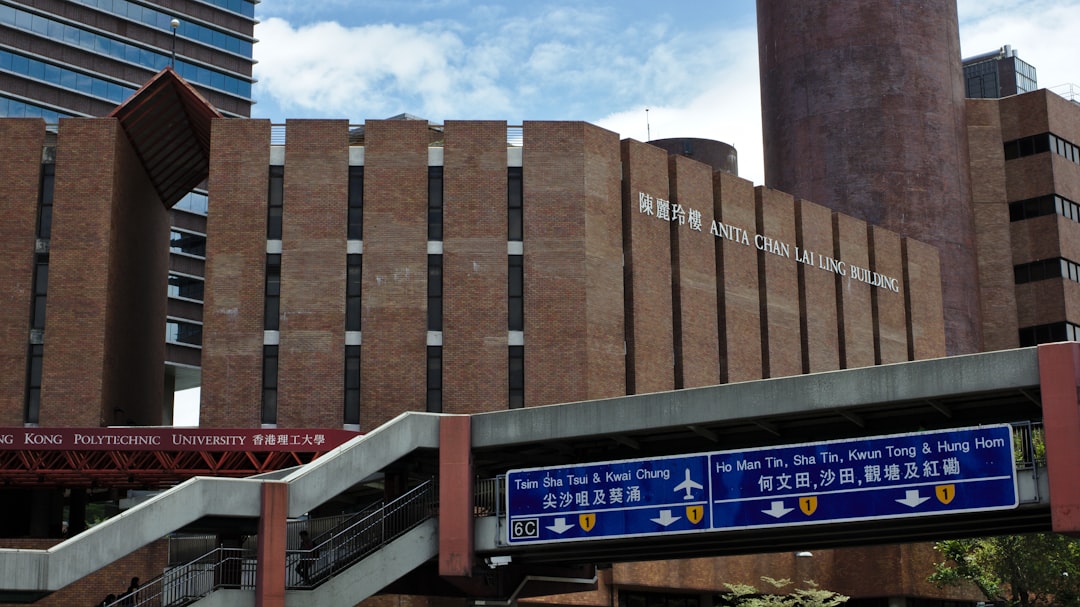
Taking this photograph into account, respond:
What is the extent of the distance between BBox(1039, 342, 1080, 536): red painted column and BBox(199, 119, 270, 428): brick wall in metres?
32.0

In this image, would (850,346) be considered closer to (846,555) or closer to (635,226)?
(846,555)

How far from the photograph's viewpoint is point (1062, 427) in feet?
101

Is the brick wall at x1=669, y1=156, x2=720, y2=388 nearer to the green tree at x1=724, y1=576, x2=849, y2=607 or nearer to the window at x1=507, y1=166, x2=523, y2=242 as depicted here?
the window at x1=507, y1=166, x2=523, y2=242

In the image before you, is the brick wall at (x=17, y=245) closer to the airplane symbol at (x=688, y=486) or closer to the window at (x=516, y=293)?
A: the window at (x=516, y=293)

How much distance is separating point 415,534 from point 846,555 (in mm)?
31970

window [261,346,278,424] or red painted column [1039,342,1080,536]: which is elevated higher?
window [261,346,278,424]

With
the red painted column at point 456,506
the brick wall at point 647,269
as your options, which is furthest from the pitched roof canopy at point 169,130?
the red painted column at point 456,506

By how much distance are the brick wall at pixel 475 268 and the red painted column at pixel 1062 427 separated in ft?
91.3

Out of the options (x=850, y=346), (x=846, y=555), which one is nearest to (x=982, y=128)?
(x=850, y=346)

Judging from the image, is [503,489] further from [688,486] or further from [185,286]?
[185,286]

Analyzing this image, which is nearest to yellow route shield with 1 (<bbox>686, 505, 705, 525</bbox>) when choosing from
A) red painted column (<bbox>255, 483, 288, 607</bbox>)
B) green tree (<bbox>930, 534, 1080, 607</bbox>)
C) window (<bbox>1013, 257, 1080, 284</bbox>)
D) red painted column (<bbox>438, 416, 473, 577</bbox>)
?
red painted column (<bbox>438, 416, 473, 577</bbox>)

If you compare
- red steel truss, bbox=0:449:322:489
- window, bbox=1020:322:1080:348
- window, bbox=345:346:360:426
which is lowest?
red steel truss, bbox=0:449:322:489

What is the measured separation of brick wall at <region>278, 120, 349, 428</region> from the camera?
2181 inches

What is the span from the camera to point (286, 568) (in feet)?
120
